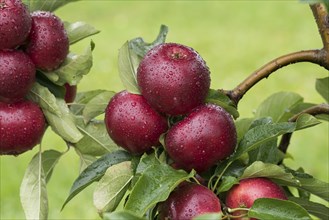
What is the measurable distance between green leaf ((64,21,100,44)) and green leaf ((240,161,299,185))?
45 centimetres

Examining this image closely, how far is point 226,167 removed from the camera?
120 centimetres

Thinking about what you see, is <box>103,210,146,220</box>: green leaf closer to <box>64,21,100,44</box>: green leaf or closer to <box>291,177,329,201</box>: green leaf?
<box>291,177,329,201</box>: green leaf

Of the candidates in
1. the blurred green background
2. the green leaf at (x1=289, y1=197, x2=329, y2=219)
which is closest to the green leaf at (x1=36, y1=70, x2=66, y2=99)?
the green leaf at (x1=289, y1=197, x2=329, y2=219)

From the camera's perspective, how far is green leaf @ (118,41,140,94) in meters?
1.28

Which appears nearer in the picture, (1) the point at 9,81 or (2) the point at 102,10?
(1) the point at 9,81

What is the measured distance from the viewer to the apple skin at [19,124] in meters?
1.33

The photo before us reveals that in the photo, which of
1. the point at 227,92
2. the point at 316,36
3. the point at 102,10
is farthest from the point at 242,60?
the point at 227,92

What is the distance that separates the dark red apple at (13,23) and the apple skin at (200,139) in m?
0.31

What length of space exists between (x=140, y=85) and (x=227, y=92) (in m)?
0.17

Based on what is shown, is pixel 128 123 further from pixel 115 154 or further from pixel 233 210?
pixel 233 210

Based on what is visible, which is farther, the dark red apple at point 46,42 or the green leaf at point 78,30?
the green leaf at point 78,30

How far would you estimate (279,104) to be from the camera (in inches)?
64.4

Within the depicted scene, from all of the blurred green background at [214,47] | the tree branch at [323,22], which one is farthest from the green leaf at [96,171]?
the blurred green background at [214,47]

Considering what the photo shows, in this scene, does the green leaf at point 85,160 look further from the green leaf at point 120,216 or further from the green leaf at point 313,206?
the green leaf at point 120,216
